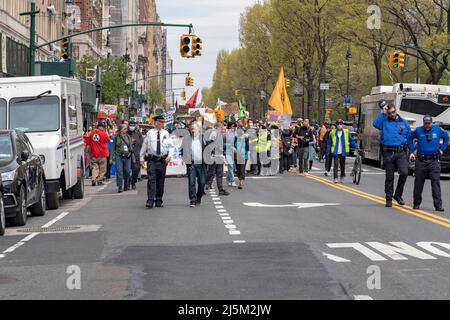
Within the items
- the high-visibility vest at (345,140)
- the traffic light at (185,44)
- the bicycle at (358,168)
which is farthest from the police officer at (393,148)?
the traffic light at (185,44)

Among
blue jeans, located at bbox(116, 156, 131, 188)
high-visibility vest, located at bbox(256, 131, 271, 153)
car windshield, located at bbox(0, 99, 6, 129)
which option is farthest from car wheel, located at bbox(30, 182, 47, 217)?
high-visibility vest, located at bbox(256, 131, 271, 153)

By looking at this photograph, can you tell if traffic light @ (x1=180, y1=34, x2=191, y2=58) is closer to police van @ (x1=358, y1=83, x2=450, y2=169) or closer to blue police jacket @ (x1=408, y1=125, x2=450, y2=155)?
police van @ (x1=358, y1=83, x2=450, y2=169)

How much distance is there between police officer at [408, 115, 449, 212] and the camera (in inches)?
742

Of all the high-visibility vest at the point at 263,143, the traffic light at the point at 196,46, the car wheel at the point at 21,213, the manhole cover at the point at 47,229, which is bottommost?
the manhole cover at the point at 47,229

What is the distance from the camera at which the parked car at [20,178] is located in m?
16.3

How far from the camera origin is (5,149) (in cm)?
1733

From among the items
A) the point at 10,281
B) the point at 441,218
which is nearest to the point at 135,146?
the point at 441,218

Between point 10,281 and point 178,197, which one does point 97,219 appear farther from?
point 10,281

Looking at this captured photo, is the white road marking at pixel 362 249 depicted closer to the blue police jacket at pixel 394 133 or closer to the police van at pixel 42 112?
the blue police jacket at pixel 394 133

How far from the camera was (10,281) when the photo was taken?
1012 cm

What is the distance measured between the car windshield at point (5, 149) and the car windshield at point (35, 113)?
3.23m

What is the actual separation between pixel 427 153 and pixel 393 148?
0.82 meters

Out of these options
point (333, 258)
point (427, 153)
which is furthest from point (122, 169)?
point (333, 258)
